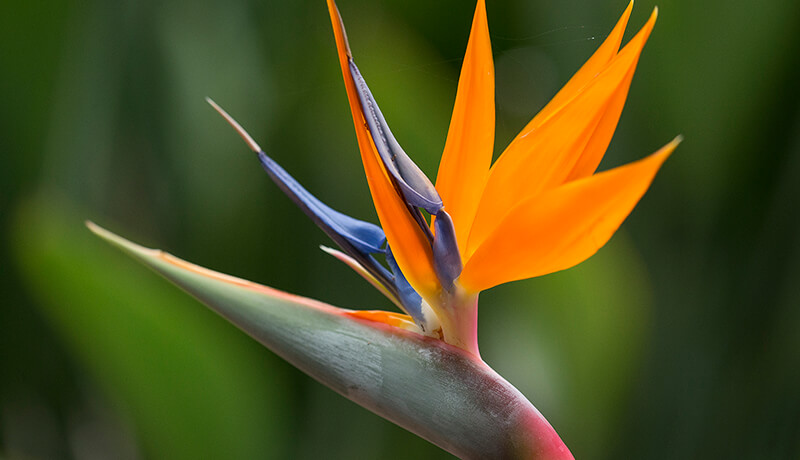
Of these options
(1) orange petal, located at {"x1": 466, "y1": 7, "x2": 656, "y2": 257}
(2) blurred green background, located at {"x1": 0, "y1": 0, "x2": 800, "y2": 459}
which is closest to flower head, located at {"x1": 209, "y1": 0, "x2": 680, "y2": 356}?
(1) orange petal, located at {"x1": 466, "y1": 7, "x2": 656, "y2": 257}

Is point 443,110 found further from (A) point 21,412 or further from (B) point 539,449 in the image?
(A) point 21,412

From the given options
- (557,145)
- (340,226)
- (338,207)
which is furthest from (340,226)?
(338,207)

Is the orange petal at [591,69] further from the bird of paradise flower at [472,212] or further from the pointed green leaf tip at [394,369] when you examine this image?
the pointed green leaf tip at [394,369]

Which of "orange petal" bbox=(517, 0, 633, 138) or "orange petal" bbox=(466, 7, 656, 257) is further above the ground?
"orange petal" bbox=(517, 0, 633, 138)

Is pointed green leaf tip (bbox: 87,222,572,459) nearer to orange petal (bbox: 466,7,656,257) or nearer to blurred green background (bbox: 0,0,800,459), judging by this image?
orange petal (bbox: 466,7,656,257)

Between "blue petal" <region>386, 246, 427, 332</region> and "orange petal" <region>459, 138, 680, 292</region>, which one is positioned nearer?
"orange petal" <region>459, 138, 680, 292</region>

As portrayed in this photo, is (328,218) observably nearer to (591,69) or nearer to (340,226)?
(340,226)
